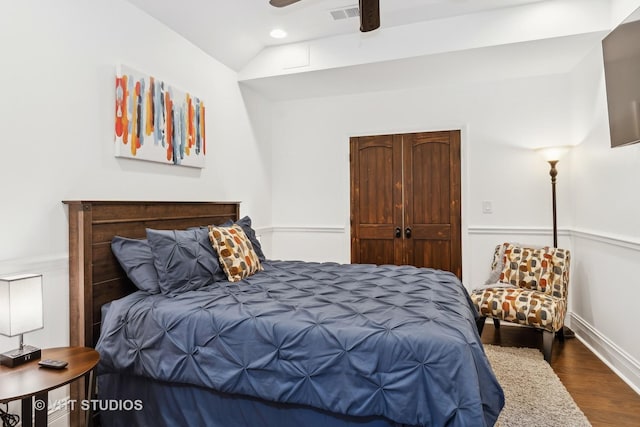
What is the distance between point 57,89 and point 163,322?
58.9 inches

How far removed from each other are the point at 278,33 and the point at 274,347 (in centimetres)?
298

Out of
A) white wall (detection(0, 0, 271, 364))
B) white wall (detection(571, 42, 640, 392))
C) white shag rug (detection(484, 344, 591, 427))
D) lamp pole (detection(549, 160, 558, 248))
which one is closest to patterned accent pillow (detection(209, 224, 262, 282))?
white wall (detection(0, 0, 271, 364))

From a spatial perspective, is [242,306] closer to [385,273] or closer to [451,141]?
[385,273]

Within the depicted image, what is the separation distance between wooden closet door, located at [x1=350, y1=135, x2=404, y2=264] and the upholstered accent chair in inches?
45.5

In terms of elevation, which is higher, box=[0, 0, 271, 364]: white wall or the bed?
box=[0, 0, 271, 364]: white wall

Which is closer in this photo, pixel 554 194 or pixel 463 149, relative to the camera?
pixel 554 194

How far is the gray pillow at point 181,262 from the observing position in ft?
7.94

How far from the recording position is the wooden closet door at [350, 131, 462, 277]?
438 centimetres

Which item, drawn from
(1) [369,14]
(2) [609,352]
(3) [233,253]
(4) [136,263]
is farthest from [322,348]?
(2) [609,352]

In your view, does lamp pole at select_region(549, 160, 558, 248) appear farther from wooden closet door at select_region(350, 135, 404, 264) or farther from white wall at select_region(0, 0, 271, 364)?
white wall at select_region(0, 0, 271, 364)

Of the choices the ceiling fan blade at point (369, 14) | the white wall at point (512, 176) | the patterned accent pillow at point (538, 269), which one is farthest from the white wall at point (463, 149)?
the ceiling fan blade at point (369, 14)

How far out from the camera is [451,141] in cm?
437

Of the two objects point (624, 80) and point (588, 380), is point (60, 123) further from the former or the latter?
point (588, 380)

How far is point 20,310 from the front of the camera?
171 centimetres
